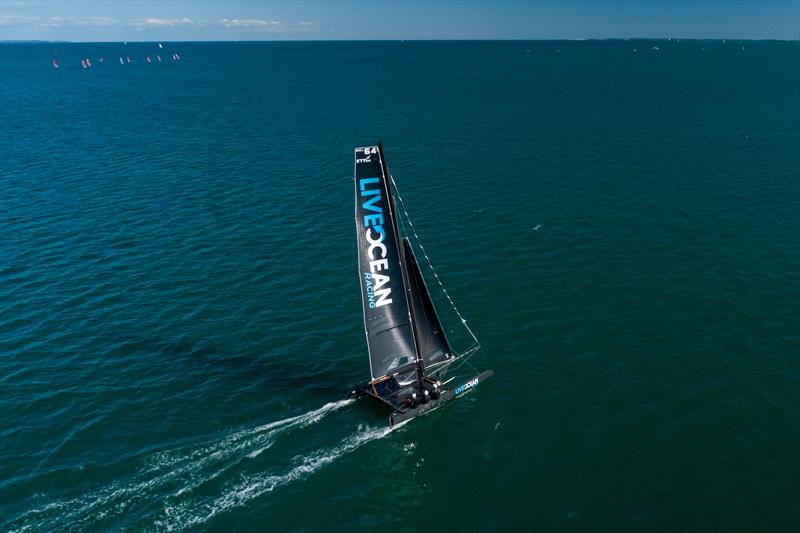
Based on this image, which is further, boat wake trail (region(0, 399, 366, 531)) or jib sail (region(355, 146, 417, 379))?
jib sail (region(355, 146, 417, 379))

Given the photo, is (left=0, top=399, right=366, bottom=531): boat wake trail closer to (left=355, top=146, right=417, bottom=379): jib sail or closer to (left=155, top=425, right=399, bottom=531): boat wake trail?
(left=155, top=425, right=399, bottom=531): boat wake trail

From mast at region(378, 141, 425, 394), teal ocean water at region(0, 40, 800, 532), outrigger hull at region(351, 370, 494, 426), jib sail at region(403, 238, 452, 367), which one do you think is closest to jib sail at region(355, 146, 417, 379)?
mast at region(378, 141, 425, 394)

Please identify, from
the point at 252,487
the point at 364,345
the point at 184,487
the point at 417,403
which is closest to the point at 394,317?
the point at 417,403

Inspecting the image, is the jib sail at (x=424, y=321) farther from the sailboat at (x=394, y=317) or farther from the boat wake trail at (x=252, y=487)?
the boat wake trail at (x=252, y=487)

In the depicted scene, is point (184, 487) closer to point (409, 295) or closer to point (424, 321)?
point (409, 295)

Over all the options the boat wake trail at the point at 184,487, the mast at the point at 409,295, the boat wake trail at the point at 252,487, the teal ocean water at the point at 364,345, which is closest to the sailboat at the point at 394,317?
the mast at the point at 409,295

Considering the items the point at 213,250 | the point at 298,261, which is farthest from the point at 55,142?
the point at 298,261

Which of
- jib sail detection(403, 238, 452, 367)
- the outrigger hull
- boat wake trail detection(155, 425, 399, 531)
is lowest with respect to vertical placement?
boat wake trail detection(155, 425, 399, 531)
